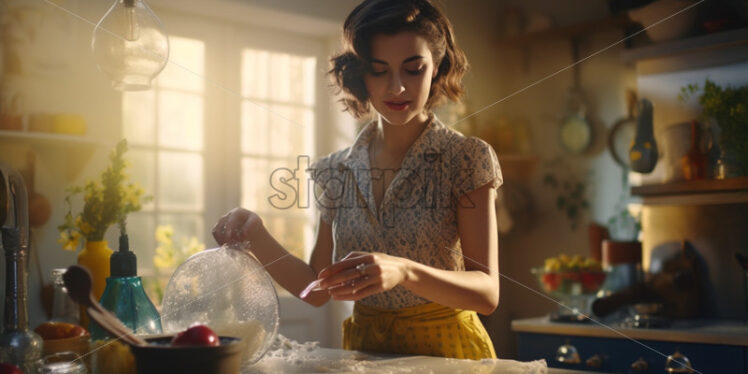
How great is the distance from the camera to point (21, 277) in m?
0.90

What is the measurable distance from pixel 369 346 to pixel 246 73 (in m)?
1.23

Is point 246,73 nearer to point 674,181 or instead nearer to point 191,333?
point 674,181

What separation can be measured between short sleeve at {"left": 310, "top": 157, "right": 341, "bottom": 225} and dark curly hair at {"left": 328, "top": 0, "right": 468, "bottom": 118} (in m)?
0.13

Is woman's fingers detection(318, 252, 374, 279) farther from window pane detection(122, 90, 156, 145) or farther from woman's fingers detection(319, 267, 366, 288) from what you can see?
window pane detection(122, 90, 156, 145)

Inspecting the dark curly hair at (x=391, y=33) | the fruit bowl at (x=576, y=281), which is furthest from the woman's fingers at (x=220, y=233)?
the fruit bowl at (x=576, y=281)

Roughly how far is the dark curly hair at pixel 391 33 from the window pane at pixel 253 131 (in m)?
0.89

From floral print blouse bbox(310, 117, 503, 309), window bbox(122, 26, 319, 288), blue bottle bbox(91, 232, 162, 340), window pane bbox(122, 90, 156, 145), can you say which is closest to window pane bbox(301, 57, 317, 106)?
window bbox(122, 26, 319, 288)

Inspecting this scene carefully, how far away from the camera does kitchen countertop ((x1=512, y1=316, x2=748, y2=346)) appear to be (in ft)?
5.47

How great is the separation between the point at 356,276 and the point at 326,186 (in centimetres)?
52

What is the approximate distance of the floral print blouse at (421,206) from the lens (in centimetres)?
117

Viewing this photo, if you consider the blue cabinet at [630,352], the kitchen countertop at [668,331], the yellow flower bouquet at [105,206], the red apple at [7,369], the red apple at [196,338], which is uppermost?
the yellow flower bouquet at [105,206]

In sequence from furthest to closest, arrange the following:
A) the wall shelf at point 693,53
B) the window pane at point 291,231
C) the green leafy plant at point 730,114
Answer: the window pane at point 291,231 → the wall shelf at point 693,53 → the green leafy plant at point 730,114

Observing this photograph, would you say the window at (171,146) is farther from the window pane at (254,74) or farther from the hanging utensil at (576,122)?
the hanging utensil at (576,122)

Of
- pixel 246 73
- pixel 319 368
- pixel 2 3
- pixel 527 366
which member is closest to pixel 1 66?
pixel 2 3
